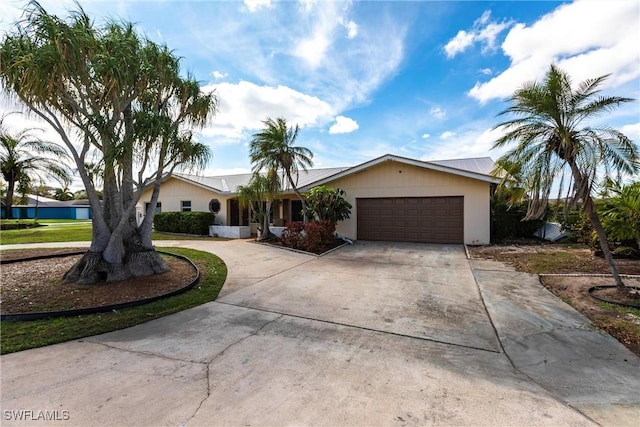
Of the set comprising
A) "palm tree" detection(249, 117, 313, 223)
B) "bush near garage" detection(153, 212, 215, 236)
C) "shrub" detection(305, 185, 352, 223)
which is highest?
"palm tree" detection(249, 117, 313, 223)

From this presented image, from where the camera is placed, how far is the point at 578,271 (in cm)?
712

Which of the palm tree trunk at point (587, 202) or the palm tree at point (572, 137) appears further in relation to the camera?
the palm tree trunk at point (587, 202)

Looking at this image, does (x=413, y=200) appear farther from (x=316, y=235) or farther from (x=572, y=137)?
(x=572, y=137)

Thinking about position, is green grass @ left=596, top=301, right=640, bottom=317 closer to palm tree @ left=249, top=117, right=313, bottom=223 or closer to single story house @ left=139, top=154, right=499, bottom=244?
single story house @ left=139, top=154, right=499, bottom=244

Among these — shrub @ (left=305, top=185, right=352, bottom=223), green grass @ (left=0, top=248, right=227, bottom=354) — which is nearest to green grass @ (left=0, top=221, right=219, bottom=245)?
shrub @ (left=305, top=185, right=352, bottom=223)

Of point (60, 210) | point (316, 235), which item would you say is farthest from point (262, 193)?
point (60, 210)

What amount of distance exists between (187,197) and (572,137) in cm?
1863

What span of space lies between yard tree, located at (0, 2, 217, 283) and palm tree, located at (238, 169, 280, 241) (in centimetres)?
606

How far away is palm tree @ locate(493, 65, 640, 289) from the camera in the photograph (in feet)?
18.2

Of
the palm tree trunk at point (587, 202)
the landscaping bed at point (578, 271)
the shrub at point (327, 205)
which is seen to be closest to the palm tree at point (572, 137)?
the palm tree trunk at point (587, 202)

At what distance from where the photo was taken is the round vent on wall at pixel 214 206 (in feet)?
55.7

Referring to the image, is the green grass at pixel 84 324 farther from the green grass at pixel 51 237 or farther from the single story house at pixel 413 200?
the green grass at pixel 51 237

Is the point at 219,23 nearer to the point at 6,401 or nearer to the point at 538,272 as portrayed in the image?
the point at 6,401

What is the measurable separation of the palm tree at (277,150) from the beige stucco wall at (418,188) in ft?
8.23
